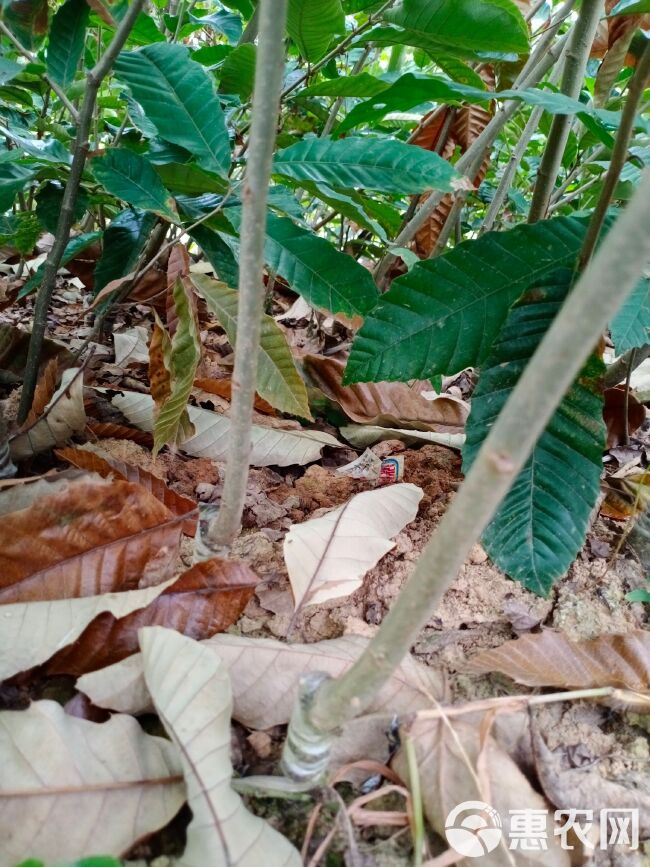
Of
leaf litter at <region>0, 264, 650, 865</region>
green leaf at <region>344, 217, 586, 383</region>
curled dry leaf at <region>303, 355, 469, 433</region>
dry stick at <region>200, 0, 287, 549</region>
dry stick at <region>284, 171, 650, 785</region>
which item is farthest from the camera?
curled dry leaf at <region>303, 355, 469, 433</region>

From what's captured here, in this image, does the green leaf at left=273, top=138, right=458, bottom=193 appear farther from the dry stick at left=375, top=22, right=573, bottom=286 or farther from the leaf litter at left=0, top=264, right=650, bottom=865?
the leaf litter at left=0, top=264, right=650, bottom=865

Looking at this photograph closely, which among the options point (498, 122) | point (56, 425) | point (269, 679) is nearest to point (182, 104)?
point (56, 425)

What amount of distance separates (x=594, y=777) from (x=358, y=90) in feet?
3.26

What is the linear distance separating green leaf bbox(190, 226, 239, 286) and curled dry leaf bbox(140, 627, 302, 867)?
0.56 metres

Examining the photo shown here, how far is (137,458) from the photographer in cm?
98

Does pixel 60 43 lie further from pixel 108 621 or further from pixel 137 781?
pixel 137 781

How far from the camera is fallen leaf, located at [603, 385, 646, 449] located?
1.20 m

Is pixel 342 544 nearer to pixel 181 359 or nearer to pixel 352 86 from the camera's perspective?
pixel 181 359

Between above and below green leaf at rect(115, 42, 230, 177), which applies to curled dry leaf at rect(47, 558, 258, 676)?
below

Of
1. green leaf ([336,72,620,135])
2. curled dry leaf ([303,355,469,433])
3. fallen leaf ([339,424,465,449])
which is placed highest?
green leaf ([336,72,620,135])

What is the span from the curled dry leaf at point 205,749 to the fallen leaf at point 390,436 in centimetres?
66

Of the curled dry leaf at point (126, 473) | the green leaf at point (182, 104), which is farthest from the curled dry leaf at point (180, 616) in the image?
the green leaf at point (182, 104)

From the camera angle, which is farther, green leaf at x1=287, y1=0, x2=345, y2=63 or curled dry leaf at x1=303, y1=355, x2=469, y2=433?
curled dry leaf at x1=303, y1=355, x2=469, y2=433

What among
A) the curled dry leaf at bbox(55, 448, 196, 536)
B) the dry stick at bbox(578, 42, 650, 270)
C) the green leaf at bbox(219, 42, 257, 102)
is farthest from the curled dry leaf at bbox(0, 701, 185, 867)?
the green leaf at bbox(219, 42, 257, 102)
